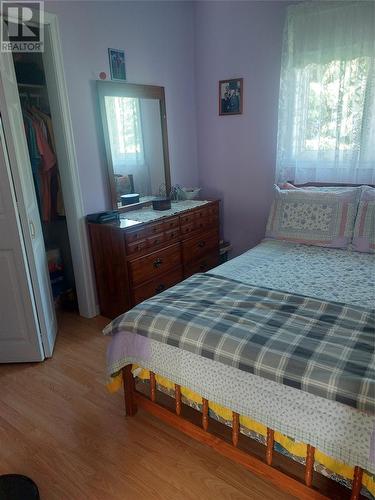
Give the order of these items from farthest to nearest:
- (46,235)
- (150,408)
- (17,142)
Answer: (46,235)
(17,142)
(150,408)

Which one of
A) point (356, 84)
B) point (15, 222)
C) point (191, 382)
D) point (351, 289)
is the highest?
point (356, 84)

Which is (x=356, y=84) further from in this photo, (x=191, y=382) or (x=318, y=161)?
(x=191, y=382)

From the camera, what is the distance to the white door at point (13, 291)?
212 cm

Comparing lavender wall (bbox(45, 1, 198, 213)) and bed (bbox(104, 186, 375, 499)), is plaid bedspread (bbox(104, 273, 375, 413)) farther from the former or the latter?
lavender wall (bbox(45, 1, 198, 213))

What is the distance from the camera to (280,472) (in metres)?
1.39

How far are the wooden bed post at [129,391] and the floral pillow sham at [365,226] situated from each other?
1701 millimetres

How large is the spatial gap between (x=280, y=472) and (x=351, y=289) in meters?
0.97

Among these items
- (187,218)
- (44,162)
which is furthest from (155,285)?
(44,162)

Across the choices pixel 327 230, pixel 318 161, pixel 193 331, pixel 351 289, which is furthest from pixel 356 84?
pixel 193 331

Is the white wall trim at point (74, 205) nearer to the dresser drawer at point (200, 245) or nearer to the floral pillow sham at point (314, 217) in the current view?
the dresser drawer at point (200, 245)

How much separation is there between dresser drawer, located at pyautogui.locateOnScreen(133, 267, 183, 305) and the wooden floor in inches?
25.9

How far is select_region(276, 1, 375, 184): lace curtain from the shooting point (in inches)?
102

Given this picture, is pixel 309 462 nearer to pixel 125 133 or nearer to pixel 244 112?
pixel 125 133

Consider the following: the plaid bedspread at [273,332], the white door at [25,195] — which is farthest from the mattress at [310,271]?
the white door at [25,195]
